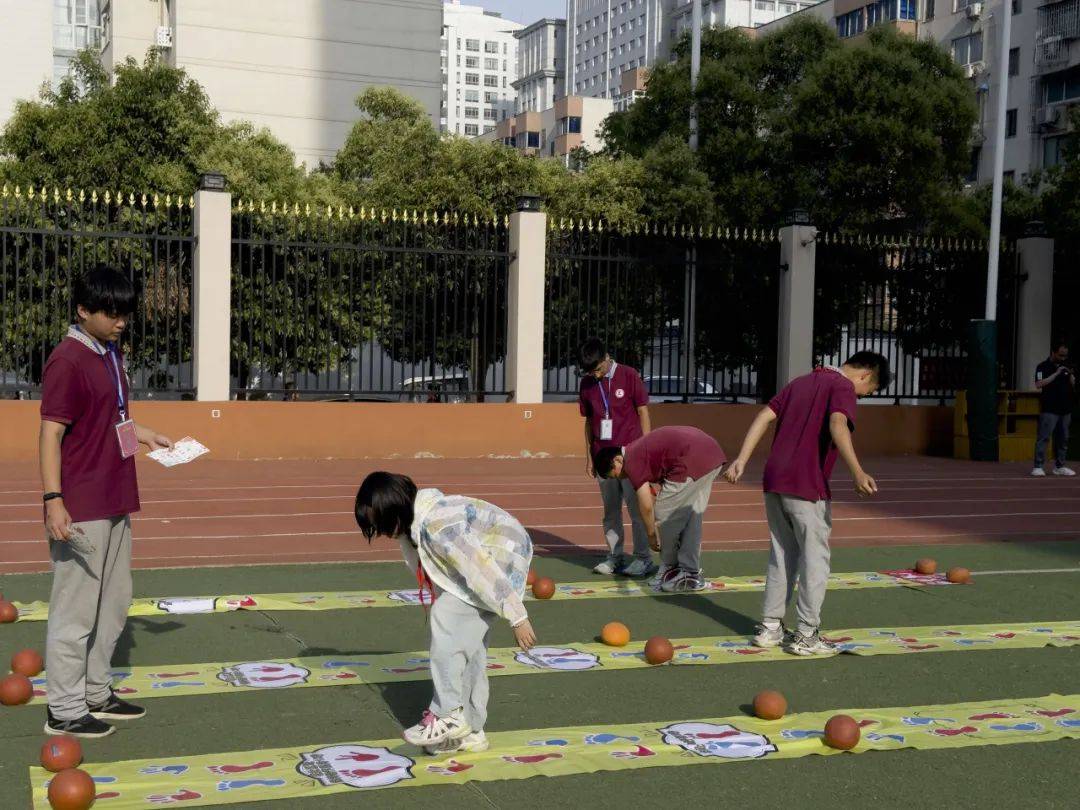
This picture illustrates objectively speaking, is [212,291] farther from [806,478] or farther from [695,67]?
[695,67]

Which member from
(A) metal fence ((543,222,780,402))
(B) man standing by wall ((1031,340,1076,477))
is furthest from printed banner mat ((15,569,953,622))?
(A) metal fence ((543,222,780,402))

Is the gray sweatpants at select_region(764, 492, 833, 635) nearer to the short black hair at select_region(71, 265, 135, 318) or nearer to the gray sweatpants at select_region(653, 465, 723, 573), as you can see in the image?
the gray sweatpants at select_region(653, 465, 723, 573)

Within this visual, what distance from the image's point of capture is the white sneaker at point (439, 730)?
5168 millimetres

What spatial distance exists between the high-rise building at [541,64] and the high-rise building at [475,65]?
1197 inches

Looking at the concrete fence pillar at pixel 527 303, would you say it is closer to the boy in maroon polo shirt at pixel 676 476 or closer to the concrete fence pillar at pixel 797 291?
the concrete fence pillar at pixel 797 291

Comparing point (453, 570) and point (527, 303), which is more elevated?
point (527, 303)

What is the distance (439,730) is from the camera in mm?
5168

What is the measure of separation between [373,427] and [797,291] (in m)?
6.67

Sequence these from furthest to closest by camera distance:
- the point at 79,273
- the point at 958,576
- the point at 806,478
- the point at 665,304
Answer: the point at 665,304 < the point at 79,273 < the point at 958,576 < the point at 806,478

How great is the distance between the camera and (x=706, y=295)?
740 inches

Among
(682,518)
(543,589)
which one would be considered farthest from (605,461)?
(543,589)

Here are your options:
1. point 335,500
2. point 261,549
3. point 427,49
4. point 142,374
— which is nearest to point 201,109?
point 142,374

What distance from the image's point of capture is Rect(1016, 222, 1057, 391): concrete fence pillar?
20438 millimetres

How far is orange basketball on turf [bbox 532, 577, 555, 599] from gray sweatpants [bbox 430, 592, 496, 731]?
126 inches
